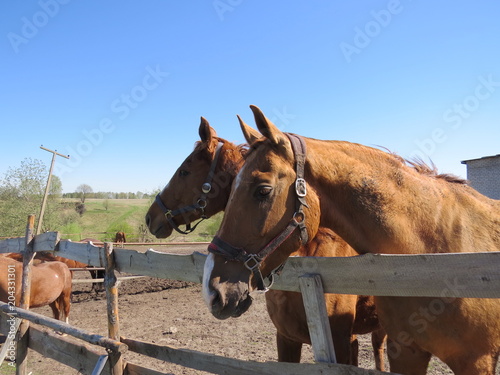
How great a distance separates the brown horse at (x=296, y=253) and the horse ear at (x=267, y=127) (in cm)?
130

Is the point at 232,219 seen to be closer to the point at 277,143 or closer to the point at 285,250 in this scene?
the point at 285,250

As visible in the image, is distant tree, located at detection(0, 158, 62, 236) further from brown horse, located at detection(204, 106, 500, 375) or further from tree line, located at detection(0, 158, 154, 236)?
brown horse, located at detection(204, 106, 500, 375)

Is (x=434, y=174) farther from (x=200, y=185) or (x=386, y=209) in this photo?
(x=200, y=185)

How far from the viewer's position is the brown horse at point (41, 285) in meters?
5.76

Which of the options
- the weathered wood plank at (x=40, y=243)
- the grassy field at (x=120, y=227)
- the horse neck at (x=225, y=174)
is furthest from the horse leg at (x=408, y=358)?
the grassy field at (x=120, y=227)

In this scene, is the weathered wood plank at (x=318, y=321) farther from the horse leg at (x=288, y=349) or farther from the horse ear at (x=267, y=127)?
the horse leg at (x=288, y=349)

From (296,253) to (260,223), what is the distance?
1370 millimetres

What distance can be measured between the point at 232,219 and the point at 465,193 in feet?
5.02

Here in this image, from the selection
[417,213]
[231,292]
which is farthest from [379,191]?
[231,292]

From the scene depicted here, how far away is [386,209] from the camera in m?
1.91

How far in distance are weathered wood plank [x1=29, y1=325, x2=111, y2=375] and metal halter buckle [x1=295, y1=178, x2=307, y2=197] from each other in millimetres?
2558

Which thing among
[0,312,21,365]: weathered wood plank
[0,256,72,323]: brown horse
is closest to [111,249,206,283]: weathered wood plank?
[0,312,21,365]: weathered wood plank

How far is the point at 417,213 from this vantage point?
77.1 inches

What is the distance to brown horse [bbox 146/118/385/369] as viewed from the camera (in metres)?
2.75
